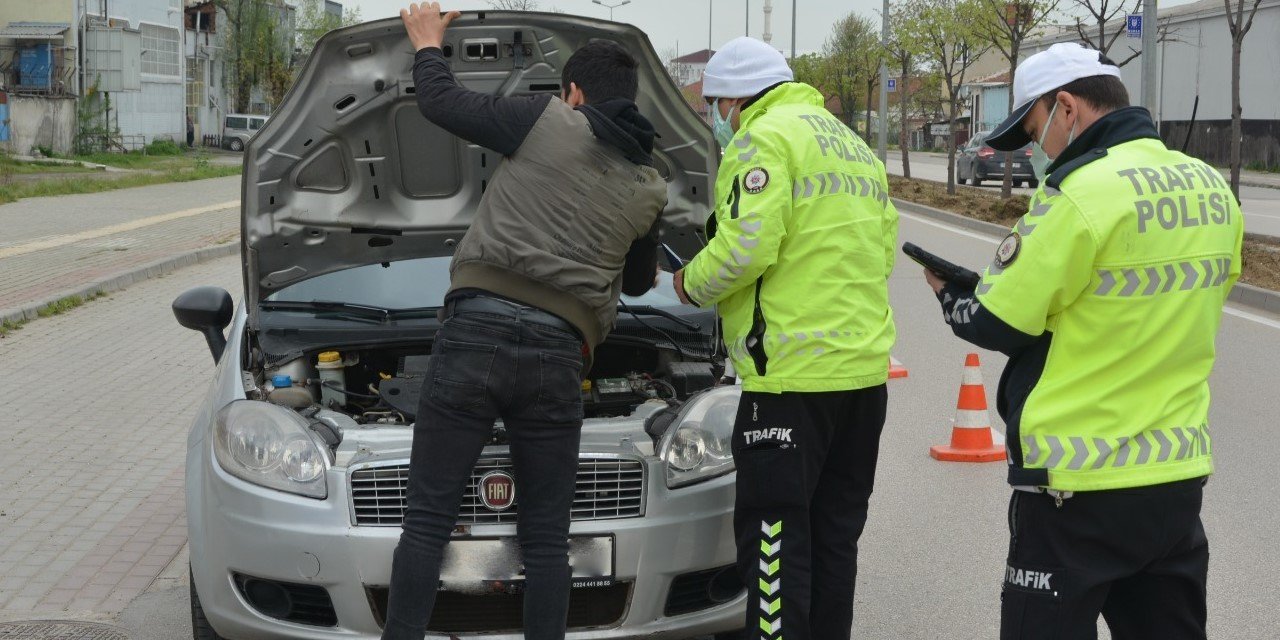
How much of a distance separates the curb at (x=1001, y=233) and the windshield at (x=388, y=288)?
98.6 inches

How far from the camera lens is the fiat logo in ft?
12.4

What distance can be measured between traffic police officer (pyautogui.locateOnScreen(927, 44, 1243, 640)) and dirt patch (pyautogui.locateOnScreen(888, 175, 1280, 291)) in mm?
7905

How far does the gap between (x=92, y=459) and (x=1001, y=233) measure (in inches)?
620

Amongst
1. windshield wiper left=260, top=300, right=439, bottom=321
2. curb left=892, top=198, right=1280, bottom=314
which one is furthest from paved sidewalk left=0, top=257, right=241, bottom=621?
curb left=892, top=198, right=1280, bottom=314

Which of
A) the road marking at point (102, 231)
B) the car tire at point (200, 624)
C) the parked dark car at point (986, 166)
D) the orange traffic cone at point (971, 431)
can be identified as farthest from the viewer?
the parked dark car at point (986, 166)

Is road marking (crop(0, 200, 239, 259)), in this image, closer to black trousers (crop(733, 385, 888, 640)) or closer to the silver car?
the silver car

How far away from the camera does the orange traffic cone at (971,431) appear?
7.06m

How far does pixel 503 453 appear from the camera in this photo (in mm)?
3846

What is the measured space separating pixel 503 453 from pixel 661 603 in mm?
599

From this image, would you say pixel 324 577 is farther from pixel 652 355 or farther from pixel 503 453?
pixel 652 355

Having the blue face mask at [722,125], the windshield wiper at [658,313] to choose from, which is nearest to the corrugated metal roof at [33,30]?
the windshield wiper at [658,313]

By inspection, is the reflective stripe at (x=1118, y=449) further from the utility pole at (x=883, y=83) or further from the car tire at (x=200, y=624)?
the utility pole at (x=883, y=83)

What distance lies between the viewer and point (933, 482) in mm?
6652

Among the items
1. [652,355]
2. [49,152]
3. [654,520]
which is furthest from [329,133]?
[49,152]
